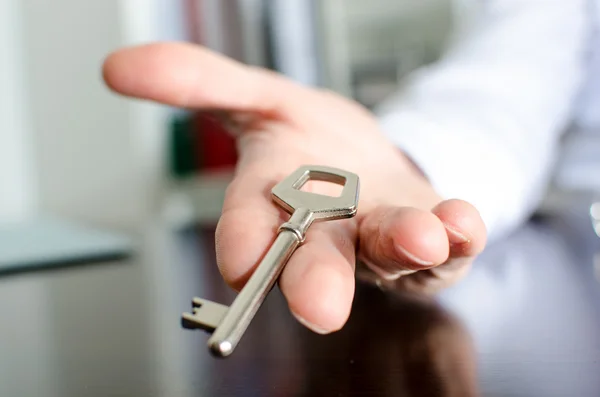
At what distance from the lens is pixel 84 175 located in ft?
4.45

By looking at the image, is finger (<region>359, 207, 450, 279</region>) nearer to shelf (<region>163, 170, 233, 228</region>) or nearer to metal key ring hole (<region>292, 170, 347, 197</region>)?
metal key ring hole (<region>292, 170, 347, 197</region>)

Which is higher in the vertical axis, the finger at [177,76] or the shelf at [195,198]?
the finger at [177,76]

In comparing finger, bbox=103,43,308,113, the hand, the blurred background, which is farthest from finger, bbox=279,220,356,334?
the blurred background

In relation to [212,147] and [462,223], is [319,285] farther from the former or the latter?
[212,147]

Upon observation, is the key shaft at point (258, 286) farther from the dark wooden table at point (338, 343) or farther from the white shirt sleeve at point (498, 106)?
the white shirt sleeve at point (498, 106)

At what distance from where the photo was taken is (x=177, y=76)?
288 mm

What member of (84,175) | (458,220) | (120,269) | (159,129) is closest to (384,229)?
(458,220)

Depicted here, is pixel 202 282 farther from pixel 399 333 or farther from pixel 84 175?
pixel 84 175

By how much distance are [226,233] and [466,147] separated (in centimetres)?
22

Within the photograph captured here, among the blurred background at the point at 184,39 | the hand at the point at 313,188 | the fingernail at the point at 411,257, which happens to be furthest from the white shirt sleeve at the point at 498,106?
the blurred background at the point at 184,39

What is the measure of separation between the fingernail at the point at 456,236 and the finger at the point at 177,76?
0.14 m

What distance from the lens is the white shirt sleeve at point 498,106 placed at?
14.9 inches

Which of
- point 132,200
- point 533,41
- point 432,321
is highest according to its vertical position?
point 533,41

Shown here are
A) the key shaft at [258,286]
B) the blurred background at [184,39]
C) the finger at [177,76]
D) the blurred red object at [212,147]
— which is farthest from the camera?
the blurred red object at [212,147]
